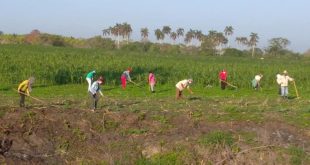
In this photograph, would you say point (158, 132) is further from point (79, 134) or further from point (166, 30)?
point (166, 30)

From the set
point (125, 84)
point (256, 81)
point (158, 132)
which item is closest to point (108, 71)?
point (125, 84)

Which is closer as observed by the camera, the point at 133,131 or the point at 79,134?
the point at 79,134

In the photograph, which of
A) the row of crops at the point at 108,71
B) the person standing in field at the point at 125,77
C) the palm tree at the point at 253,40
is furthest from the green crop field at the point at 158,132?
the palm tree at the point at 253,40

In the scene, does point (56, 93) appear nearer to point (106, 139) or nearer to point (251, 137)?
point (106, 139)

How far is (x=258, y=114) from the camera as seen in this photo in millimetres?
20641

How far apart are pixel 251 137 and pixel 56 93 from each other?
567 inches

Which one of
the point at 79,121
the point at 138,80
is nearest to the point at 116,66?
the point at 138,80

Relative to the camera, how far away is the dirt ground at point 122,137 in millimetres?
15664

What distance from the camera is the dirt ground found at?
15.7 metres

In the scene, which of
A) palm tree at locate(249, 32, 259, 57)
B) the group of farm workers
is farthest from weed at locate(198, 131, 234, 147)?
palm tree at locate(249, 32, 259, 57)

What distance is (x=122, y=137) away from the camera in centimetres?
1761

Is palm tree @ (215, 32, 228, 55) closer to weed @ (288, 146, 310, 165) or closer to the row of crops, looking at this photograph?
the row of crops

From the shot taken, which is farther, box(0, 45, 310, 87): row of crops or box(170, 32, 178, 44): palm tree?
box(170, 32, 178, 44): palm tree

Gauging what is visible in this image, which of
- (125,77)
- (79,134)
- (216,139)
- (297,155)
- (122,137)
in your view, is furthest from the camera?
(125,77)
